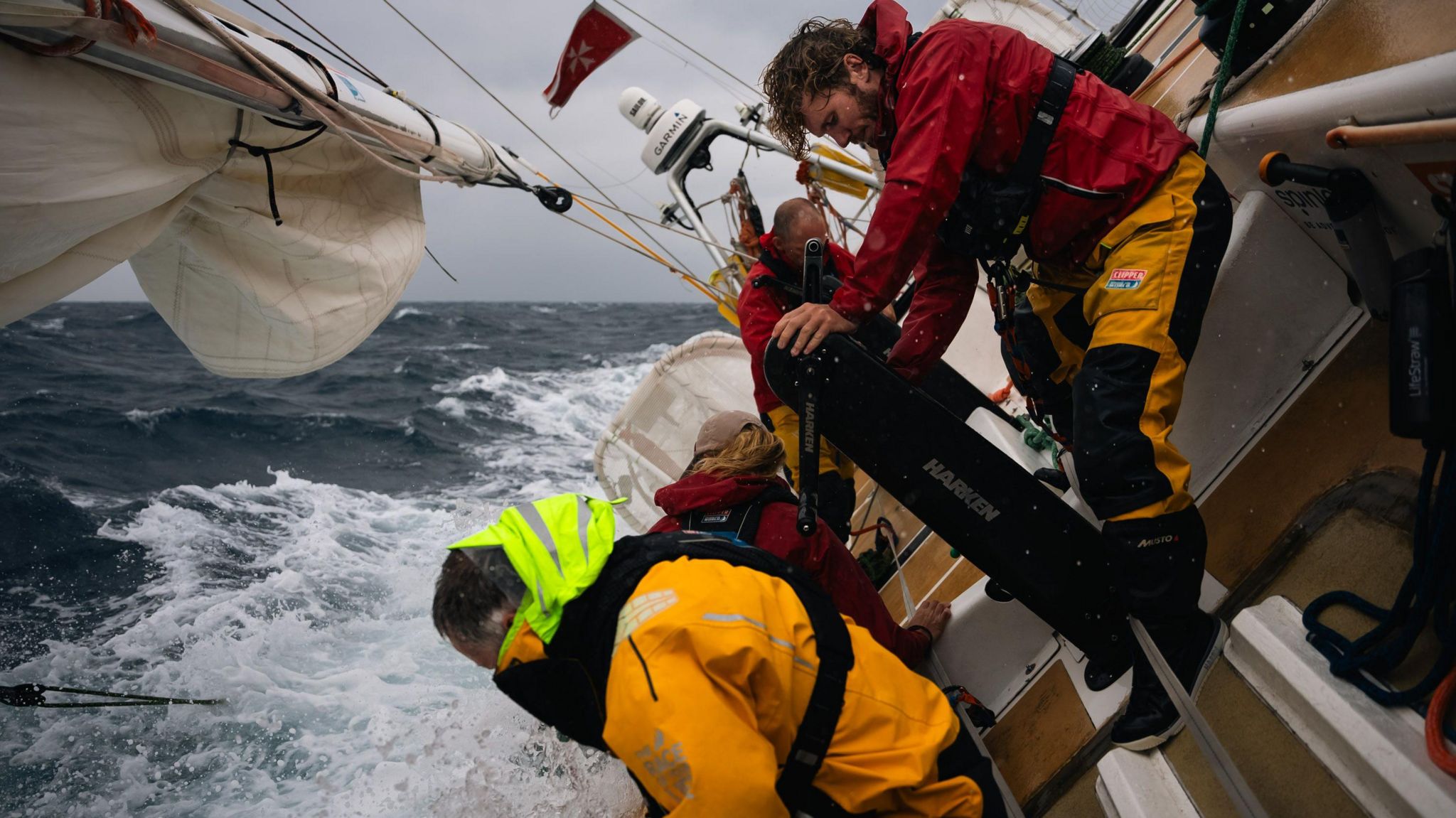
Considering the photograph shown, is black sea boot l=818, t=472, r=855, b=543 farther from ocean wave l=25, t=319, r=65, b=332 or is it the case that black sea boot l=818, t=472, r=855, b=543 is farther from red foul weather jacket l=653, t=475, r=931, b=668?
ocean wave l=25, t=319, r=65, b=332

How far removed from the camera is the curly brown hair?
1887mm

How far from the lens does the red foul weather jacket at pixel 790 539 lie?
2088mm

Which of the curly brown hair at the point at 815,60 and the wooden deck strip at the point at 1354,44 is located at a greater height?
the wooden deck strip at the point at 1354,44

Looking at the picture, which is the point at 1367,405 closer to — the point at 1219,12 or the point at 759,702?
the point at 1219,12

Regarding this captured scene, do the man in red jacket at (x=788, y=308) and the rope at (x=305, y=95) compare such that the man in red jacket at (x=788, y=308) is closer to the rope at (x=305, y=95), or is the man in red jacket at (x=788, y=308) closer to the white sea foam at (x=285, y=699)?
the white sea foam at (x=285, y=699)

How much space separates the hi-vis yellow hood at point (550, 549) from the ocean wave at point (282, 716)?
2014 millimetres

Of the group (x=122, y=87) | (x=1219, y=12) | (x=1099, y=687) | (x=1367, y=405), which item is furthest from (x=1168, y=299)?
(x=122, y=87)

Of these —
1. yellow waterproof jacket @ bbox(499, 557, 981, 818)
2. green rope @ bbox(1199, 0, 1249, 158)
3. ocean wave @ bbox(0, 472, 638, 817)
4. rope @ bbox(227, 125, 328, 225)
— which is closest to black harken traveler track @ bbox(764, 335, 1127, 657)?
yellow waterproof jacket @ bbox(499, 557, 981, 818)

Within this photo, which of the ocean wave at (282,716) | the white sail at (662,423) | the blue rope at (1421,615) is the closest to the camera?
the blue rope at (1421,615)

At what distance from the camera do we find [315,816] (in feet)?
10.3

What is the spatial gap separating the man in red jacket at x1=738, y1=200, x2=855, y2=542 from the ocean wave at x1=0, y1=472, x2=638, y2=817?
1343mm

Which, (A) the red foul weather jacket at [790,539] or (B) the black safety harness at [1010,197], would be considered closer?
Result: (B) the black safety harness at [1010,197]

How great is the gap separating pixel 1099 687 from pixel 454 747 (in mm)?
2841

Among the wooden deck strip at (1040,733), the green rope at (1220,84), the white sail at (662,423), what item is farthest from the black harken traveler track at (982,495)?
the white sail at (662,423)
